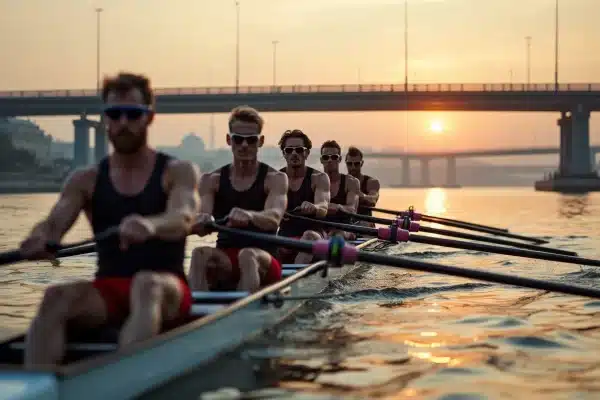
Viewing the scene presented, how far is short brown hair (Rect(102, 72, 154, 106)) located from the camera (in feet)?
19.9

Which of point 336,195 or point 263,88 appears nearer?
point 336,195

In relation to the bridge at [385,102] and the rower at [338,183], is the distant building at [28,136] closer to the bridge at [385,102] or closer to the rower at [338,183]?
the bridge at [385,102]

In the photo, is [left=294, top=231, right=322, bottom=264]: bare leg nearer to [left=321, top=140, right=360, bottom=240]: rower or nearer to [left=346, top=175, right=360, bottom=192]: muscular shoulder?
[left=321, top=140, right=360, bottom=240]: rower

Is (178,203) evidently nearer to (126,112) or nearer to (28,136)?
(126,112)

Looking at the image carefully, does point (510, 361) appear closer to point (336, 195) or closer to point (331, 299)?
point (331, 299)

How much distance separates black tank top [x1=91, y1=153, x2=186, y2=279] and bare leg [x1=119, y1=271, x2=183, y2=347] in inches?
6.4

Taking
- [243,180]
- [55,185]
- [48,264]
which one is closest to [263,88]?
[55,185]

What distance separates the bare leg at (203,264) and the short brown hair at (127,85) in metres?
2.46

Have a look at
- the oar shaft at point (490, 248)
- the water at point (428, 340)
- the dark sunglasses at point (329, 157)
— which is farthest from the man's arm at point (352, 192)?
the oar shaft at point (490, 248)

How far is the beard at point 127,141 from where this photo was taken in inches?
239

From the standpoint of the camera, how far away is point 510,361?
7812 millimetres

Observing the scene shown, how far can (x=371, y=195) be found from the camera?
19203 mm

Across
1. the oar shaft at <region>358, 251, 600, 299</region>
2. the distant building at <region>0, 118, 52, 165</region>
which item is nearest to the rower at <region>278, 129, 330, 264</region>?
the oar shaft at <region>358, 251, 600, 299</region>

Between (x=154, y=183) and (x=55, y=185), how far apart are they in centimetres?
10271
